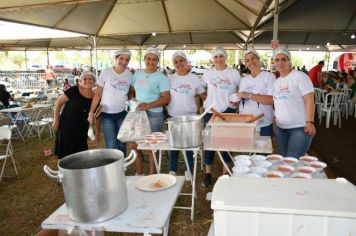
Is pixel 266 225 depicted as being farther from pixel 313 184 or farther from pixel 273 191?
pixel 313 184

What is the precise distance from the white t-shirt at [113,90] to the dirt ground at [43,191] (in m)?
1.29

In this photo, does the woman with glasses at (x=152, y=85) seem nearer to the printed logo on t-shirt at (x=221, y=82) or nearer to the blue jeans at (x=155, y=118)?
the blue jeans at (x=155, y=118)

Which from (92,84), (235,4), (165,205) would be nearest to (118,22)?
(235,4)

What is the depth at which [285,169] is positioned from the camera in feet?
5.87

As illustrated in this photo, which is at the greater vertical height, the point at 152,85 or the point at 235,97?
the point at 152,85

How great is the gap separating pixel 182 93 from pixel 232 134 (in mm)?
1178

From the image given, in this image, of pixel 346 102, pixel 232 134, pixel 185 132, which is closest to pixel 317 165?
pixel 232 134

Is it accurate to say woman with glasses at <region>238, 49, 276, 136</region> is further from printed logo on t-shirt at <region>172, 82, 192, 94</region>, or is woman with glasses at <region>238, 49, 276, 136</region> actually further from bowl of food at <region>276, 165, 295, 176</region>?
bowl of food at <region>276, 165, 295, 176</region>

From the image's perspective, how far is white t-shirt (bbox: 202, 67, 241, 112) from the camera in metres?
3.30

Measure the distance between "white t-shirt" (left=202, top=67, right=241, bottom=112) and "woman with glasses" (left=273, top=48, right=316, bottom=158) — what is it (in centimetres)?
66

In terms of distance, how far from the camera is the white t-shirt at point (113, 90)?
3.43m

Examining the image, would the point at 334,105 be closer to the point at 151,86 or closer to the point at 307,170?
the point at 151,86

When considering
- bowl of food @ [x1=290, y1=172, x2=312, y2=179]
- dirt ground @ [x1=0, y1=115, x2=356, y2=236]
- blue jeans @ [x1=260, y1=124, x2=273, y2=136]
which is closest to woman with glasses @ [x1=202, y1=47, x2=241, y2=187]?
blue jeans @ [x1=260, y1=124, x2=273, y2=136]

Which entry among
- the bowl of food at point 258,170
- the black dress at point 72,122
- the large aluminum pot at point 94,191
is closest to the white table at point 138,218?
the large aluminum pot at point 94,191
